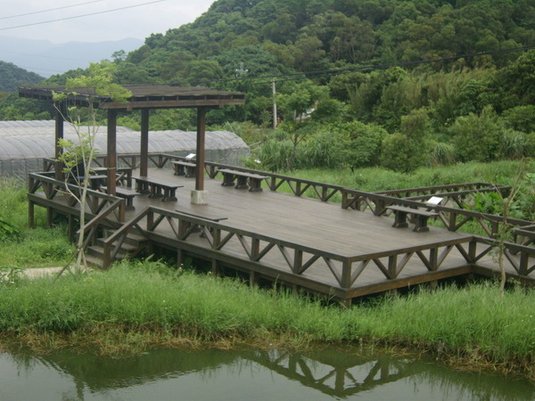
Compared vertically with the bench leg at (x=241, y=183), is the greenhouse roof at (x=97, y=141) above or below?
above

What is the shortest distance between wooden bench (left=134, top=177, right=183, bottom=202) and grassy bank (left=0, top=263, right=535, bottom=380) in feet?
23.0

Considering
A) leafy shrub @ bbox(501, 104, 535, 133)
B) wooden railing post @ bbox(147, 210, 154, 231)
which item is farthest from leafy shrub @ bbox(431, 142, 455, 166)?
wooden railing post @ bbox(147, 210, 154, 231)

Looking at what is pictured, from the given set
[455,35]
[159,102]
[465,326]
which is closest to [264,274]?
[465,326]

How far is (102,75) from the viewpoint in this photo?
15.5 meters

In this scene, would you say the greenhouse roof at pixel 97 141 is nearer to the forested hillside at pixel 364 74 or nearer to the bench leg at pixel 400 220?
the forested hillside at pixel 364 74

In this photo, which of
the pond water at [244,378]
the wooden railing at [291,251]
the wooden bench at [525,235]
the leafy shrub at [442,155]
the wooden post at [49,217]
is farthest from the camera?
the leafy shrub at [442,155]

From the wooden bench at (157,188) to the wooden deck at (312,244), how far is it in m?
0.21

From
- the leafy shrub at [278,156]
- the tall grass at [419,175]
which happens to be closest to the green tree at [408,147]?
the tall grass at [419,175]

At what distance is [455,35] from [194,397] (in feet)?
141

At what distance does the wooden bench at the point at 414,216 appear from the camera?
17359mm

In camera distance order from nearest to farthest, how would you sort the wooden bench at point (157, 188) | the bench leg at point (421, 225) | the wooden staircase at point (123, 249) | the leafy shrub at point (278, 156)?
the wooden staircase at point (123, 249), the bench leg at point (421, 225), the wooden bench at point (157, 188), the leafy shrub at point (278, 156)

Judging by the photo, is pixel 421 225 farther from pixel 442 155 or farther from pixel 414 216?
pixel 442 155

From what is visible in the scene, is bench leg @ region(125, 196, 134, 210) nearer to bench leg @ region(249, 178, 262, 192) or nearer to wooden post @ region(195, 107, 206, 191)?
wooden post @ region(195, 107, 206, 191)

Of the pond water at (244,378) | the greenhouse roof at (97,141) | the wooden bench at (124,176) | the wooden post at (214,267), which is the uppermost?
the greenhouse roof at (97,141)
